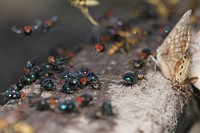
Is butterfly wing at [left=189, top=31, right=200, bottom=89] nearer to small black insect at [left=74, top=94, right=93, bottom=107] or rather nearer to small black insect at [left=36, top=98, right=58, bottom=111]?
small black insect at [left=74, top=94, right=93, bottom=107]

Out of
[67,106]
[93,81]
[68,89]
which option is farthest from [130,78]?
[67,106]

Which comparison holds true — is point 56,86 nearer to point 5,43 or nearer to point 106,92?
point 106,92

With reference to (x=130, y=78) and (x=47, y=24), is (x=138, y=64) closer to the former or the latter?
(x=130, y=78)

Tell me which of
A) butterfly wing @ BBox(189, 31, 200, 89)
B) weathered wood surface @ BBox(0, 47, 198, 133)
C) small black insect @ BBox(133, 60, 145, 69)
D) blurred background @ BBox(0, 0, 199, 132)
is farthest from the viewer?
blurred background @ BBox(0, 0, 199, 132)

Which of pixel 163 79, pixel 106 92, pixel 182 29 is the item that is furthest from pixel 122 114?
pixel 182 29

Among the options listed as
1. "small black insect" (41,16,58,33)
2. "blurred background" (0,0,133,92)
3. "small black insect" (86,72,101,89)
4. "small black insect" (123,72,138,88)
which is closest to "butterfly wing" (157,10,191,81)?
"small black insect" (123,72,138,88)

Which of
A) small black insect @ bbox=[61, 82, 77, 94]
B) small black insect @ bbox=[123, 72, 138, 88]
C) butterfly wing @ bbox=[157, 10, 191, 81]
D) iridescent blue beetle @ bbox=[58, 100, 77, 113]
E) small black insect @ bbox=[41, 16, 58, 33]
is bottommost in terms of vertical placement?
iridescent blue beetle @ bbox=[58, 100, 77, 113]

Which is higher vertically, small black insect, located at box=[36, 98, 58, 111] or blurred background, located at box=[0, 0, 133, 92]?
blurred background, located at box=[0, 0, 133, 92]

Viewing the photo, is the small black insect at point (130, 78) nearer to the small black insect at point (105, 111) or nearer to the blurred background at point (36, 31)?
the small black insect at point (105, 111)
